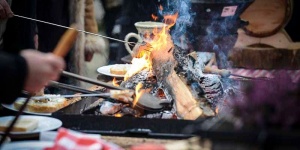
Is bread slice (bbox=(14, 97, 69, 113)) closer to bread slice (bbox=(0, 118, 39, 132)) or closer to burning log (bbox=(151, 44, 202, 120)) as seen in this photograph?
bread slice (bbox=(0, 118, 39, 132))

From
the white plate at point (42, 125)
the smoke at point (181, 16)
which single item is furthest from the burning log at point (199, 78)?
the smoke at point (181, 16)

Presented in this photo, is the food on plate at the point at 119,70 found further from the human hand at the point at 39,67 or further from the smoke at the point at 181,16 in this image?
the human hand at the point at 39,67

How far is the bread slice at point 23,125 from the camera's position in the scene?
3172 mm

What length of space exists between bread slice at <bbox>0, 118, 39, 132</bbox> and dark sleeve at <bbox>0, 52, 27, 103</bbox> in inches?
33.6

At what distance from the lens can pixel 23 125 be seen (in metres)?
3.20

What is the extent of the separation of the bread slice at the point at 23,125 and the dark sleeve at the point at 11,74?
85cm

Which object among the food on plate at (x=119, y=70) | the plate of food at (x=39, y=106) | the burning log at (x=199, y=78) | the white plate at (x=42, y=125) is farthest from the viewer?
the food on plate at (x=119, y=70)

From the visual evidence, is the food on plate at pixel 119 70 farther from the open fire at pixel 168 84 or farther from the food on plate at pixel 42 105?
the food on plate at pixel 42 105

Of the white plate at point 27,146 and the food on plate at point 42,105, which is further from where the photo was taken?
the food on plate at point 42,105

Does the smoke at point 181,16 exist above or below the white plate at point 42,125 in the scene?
above

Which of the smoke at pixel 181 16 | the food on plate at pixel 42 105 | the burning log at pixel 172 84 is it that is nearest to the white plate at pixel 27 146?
the food on plate at pixel 42 105


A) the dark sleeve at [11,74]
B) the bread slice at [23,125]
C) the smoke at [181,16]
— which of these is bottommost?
the bread slice at [23,125]

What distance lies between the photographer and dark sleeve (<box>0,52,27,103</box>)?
7.46 ft

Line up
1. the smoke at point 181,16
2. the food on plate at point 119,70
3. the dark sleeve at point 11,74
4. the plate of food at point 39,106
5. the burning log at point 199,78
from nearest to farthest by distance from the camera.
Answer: the dark sleeve at point 11,74
the plate of food at point 39,106
the burning log at point 199,78
the food on plate at point 119,70
the smoke at point 181,16
